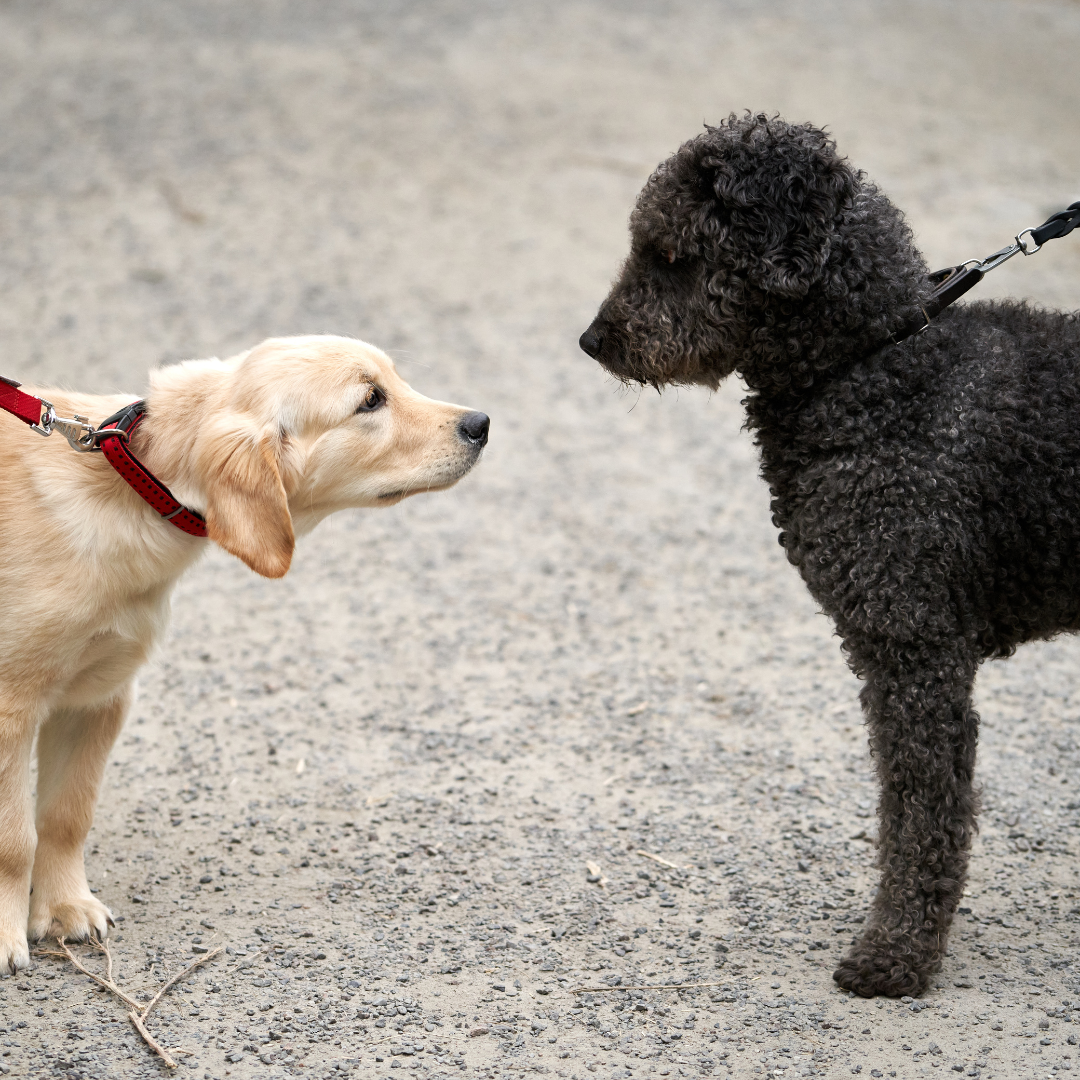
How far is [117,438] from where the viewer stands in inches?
132

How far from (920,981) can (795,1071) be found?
56cm

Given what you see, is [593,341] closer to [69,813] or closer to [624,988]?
[624,988]

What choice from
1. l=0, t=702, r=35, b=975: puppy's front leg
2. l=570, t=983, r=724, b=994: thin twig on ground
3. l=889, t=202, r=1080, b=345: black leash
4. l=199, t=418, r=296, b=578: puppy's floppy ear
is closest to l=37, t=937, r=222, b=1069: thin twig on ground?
l=0, t=702, r=35, b=975: puppy's front leg

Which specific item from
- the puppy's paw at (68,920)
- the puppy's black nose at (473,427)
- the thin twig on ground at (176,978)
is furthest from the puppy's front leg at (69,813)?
the puppy's black nose at (473,427)

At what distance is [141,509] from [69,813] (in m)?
1.07

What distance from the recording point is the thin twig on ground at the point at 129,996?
3.14m

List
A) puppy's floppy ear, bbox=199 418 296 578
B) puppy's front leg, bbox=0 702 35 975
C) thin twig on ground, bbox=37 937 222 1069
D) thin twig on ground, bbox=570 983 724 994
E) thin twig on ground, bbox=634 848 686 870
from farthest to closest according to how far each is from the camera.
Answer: thin twig on ground, bbox=634 848 686 870, thin twig on ground, bbox=570 983 724 994, puppy's front leg, bbox=0 702 35 975, puppy's floppy ear, bbox=199 418 296 578, thin twig on ground, bbox=37 937 222 1069

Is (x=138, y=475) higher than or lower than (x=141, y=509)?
higher

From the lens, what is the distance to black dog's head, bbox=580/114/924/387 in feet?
10.5

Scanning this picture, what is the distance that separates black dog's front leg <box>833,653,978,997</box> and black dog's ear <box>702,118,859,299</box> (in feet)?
3.80

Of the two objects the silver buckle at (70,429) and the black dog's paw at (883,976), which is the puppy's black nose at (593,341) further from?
the black dog's paw at (883,976)

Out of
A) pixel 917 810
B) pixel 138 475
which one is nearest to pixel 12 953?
pixel 138 475

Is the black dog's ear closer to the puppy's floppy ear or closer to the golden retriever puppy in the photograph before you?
the golden retriever puppy

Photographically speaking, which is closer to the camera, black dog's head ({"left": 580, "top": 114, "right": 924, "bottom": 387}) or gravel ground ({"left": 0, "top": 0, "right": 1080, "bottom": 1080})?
black dog's head ({"left": 580, "top": 114, "right": 924, "bottom": 387})
